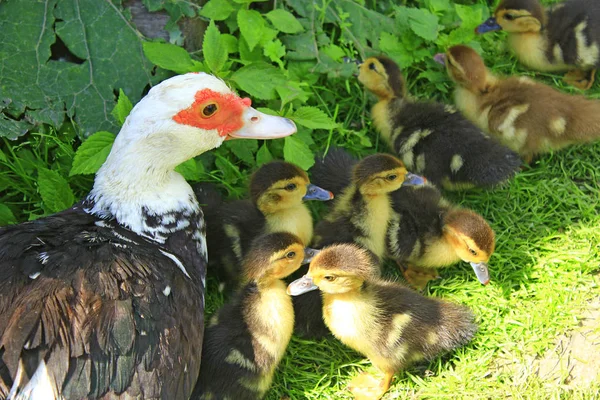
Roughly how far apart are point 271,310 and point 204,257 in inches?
14.4

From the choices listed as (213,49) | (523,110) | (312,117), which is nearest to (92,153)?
(213,49)

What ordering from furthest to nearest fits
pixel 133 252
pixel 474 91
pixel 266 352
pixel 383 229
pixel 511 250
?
1. pixel 474 91
2. pixel 511 250
3. pixel 383 229
4. pixel 266 352
5. pixel 133 252

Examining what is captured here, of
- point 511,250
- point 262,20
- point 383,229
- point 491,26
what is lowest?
point 511,250

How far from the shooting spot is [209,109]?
2871 mm

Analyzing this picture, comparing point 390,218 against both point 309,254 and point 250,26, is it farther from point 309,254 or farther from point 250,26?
point 250,26

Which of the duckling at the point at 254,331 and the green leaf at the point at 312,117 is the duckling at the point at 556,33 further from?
the duckling at the point at 254,331

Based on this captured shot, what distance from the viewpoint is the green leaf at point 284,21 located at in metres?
3.79

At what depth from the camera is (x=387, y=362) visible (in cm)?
304

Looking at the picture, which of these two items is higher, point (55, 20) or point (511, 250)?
point (55, 20)

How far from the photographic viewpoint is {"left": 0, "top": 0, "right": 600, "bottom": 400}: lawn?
10.4 ft

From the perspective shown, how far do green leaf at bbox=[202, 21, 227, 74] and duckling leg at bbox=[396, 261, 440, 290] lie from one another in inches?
49.6

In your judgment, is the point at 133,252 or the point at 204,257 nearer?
the point at 133,252

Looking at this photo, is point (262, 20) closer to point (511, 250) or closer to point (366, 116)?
point (366, 116)

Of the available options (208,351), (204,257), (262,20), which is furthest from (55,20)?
(208,351)
